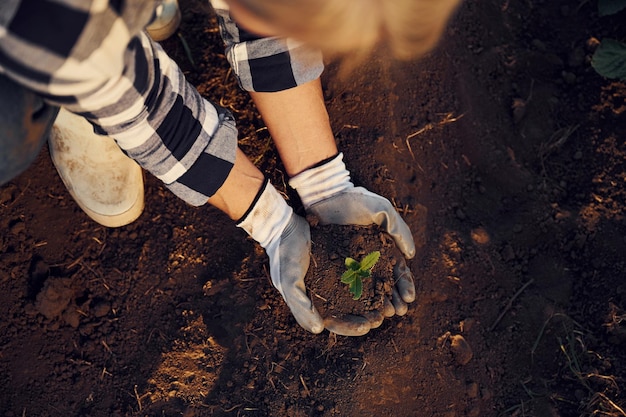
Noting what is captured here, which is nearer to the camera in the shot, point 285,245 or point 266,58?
point 266,58

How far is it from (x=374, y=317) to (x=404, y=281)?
17cm

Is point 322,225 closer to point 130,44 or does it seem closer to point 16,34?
point 130,44

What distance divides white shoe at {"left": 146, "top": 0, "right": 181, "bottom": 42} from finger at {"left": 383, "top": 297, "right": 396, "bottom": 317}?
1328 millimetres

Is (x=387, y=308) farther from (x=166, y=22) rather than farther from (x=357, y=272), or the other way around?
(x=166, y=22)

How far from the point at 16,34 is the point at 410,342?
58.4 inches

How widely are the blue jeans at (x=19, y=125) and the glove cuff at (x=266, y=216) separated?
677mm

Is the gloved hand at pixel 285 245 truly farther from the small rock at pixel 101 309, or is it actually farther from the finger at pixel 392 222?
the small rock at pixel 101 309

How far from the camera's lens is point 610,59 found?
6.96ft

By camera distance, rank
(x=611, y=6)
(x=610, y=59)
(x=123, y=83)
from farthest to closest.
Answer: (x=611, y=6) < (x=610, y=59) < (x=123, y=83)

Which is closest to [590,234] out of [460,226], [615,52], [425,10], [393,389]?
[460,226]

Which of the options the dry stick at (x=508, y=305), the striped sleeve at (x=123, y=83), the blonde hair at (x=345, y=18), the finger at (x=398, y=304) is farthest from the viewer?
the dry stick at (x=508, y=305)

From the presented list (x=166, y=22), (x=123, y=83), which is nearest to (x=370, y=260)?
(x=123, y=83)

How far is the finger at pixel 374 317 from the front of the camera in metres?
1.84

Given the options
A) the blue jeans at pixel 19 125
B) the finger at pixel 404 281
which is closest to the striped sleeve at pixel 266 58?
the blue jeans at pixel 19 125
